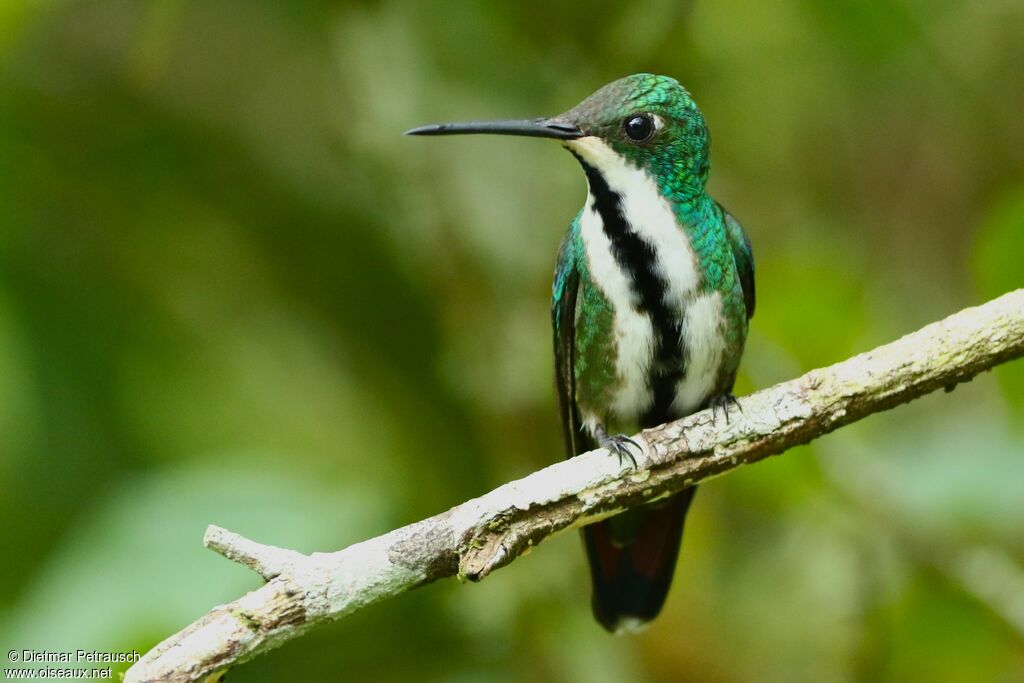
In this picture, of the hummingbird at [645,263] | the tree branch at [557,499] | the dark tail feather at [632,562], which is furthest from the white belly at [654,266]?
the dark tail feather at [632,562]

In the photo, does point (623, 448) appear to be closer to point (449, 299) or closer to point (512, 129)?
point (512, 129)

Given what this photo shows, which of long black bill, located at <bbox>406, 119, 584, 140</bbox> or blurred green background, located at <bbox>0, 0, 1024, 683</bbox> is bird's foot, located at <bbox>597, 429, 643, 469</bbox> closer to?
long black bill, located at <bbox>406, 119, 584, 140</bbox>

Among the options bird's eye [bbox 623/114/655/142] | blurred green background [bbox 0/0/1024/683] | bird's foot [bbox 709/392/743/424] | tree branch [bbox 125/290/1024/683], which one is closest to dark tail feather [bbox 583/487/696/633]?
blurred green background [bbox 0/0/1024/683]

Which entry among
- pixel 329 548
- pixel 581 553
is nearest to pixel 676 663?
pixel 581 553

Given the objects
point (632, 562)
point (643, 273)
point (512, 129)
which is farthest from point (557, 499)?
point (632, 562)

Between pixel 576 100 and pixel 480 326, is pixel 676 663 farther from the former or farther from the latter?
pixel 576 100

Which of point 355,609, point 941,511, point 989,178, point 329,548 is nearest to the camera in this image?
point 355,609
